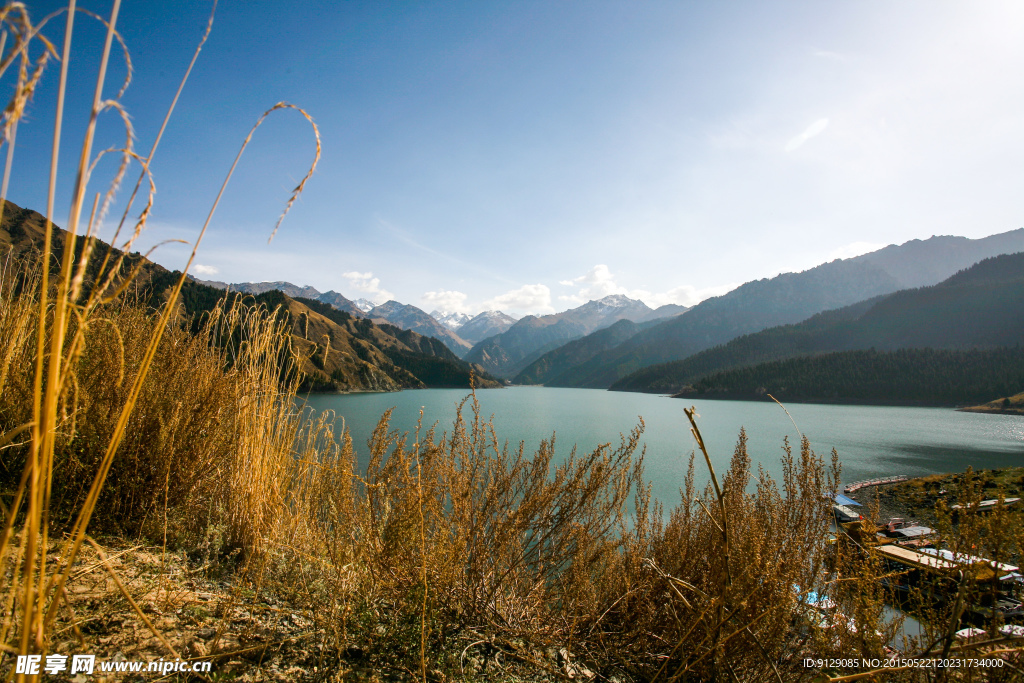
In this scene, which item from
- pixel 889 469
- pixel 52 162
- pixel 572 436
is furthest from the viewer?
pixel 572 436

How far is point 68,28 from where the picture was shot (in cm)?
64

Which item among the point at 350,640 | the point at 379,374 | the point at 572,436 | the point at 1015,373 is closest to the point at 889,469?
the point at 572,436

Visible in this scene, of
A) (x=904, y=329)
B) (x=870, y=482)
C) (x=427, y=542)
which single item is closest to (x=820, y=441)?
(x=870, y=482)

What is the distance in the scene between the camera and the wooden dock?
17.2 meters

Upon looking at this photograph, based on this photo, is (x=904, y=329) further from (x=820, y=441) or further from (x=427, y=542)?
(x=427, y=542)

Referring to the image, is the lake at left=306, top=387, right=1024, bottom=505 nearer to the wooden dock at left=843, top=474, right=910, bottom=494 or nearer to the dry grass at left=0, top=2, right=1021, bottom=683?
the wooden dock at left=843, top=474, right=910, bottom=494

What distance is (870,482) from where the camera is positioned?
60.6ft

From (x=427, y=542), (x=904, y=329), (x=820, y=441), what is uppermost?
(x=904, y=329)

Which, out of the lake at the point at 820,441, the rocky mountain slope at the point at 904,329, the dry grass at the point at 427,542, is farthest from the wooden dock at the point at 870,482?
the rocky mountain slope at the point at 904,329

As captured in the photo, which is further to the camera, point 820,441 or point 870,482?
A: point 820,441

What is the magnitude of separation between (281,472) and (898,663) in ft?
12.5

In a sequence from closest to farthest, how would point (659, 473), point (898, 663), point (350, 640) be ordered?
point (898, 663) → point (350, 640) → point (659, 473)

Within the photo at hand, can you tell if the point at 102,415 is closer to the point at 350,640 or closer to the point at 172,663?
the point at 172,663

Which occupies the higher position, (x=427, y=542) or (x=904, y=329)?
(x=904, y=329)
